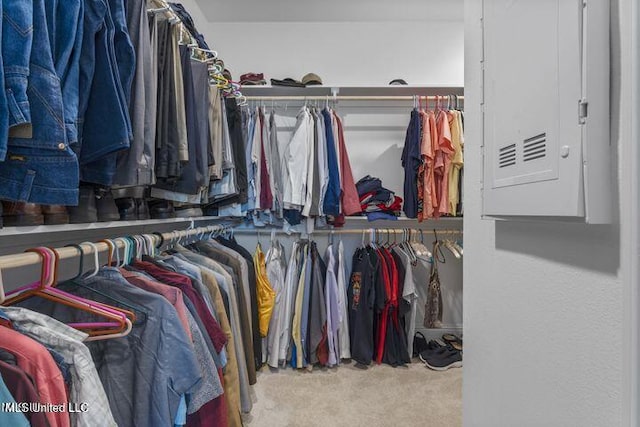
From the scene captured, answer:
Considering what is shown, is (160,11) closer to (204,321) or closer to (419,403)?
(204,321)

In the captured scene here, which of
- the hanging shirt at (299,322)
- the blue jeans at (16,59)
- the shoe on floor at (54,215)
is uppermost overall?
the blue jeans at (16,59)

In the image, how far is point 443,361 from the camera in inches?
88.9

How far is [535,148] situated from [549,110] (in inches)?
2.7

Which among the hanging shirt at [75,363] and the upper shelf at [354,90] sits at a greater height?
the upper shelf at [354,90]

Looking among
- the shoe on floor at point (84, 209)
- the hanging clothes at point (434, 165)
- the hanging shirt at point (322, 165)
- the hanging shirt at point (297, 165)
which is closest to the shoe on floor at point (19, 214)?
the shoe on floor at point (84, 209)

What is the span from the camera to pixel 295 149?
2254mm

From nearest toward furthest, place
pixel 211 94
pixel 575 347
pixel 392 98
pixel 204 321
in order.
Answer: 1. pixel 575 347
2. pixel 204 321
3. pixel 211 94
4. pixel 392 98

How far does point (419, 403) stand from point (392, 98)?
80.9 inches

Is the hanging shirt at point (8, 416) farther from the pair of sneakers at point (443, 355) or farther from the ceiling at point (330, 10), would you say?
the ceiling at point (330, 10)

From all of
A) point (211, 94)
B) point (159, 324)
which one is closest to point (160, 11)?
point (211, 94)

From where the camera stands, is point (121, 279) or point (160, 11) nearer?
point (121, 279)

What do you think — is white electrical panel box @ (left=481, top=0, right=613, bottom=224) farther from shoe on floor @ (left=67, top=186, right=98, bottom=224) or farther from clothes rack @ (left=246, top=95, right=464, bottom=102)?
clothes rack @ (left=246, top=95, right=464, bottom=102)

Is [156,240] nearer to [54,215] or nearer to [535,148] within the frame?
[54,215]

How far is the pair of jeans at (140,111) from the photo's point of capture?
943 mm
